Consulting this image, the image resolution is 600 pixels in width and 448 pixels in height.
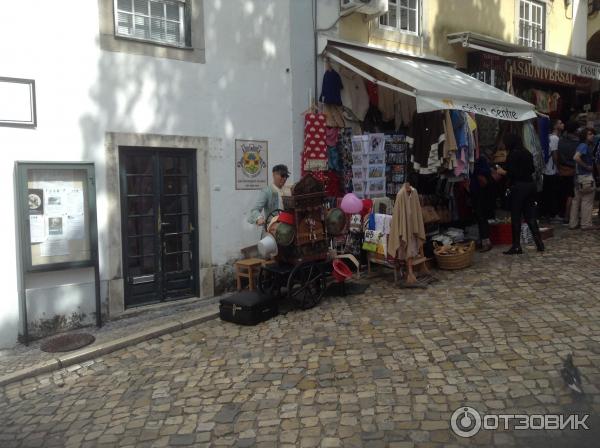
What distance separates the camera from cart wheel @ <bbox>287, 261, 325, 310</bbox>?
6.42m

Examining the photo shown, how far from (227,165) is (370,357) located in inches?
146

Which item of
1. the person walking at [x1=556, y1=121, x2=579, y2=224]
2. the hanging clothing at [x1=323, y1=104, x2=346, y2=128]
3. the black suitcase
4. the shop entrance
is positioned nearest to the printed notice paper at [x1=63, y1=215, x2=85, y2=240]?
the shop entrance

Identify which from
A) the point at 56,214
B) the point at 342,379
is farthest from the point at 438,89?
the point at 56,214

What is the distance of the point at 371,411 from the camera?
3980 mm

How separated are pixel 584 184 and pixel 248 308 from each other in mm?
6312

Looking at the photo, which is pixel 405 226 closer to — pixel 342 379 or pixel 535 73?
pixel 342 379

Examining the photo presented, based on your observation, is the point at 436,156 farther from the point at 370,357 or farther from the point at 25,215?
the point at 25,215

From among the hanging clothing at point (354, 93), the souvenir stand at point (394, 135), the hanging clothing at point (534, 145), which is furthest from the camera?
the hanging clothing at point (534, 145)

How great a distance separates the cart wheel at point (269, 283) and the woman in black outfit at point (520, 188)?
3.89 m

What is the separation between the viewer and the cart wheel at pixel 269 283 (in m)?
6.54

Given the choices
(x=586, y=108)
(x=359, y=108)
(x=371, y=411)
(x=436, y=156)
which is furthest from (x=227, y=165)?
(x=586, y=108)

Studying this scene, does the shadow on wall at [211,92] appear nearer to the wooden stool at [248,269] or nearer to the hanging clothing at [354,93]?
the wooden stool at [248,269]

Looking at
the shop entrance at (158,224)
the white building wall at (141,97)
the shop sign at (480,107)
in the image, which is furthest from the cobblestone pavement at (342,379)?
the shop sign at (480,107)

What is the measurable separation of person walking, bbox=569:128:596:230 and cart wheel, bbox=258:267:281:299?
5675mm
